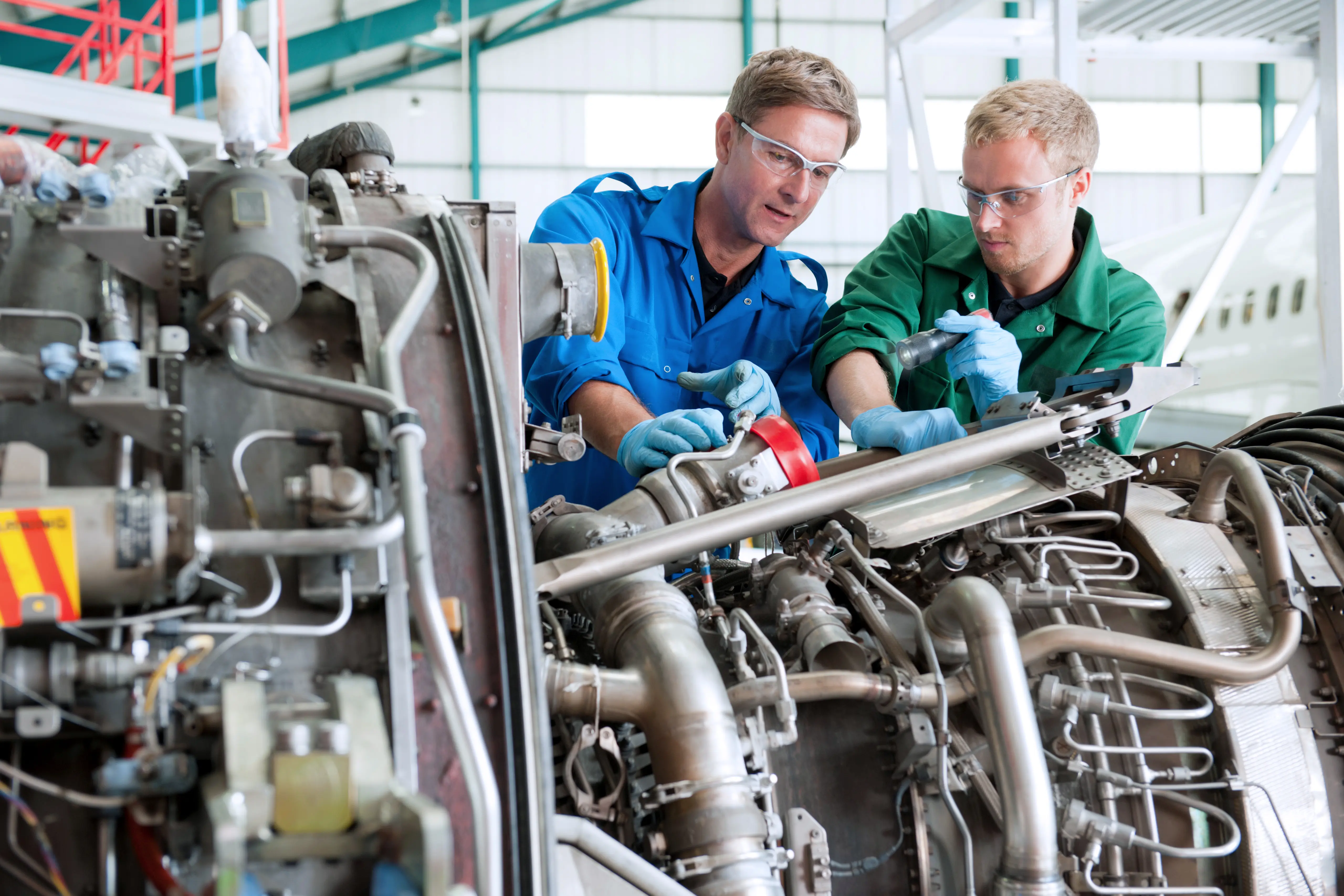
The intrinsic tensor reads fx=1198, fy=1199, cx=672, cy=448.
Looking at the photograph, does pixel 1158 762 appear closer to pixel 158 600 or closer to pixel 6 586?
pixel 158 600

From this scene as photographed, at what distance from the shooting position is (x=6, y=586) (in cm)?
122

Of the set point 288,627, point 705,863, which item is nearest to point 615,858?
point 705,863

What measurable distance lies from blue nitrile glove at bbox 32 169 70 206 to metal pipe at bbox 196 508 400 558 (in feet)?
1.56

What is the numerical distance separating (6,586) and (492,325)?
65cm

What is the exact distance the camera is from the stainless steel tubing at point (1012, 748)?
5.67 feet

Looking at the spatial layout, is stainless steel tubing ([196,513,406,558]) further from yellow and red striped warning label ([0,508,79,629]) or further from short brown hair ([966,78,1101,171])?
short brown hair ([966,78,1101,171])

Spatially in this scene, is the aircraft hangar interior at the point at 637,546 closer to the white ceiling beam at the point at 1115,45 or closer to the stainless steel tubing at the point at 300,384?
the stainless steel tubing at the point at 300,384

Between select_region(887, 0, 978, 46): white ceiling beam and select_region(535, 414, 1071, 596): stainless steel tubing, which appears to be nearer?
select_region(535, 414, 1071, 596): stainless steel tubing

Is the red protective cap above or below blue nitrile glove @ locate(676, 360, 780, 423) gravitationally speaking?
below

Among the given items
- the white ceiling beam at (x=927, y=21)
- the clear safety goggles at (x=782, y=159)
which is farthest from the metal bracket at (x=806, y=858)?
the white ceiling beam at (x=927, y=21)

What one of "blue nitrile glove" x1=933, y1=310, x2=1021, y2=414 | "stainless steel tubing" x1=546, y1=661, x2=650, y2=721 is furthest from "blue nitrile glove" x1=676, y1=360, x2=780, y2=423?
"stainless steel tubing" x1=546, y1=661, x2=650, y2=721

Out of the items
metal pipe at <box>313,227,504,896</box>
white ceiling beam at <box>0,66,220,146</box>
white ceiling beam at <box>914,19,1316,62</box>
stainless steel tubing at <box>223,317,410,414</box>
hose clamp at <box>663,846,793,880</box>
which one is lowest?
hose clamp at <box>663,846,793,880</box>

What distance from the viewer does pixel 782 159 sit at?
300cm

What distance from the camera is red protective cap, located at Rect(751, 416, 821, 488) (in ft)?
6.86
